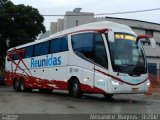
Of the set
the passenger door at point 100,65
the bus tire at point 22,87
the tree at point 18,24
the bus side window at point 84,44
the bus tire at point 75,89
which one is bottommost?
the bus tire at point 22,87

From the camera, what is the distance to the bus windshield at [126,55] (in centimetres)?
1747

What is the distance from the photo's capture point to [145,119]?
11.9m

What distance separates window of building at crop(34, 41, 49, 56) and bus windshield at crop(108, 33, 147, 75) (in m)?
6.52

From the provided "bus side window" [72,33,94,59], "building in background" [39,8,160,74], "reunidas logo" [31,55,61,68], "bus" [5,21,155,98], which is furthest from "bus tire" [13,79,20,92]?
"building in background" [39,8,160,74]

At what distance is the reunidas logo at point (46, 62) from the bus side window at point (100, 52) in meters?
3.93

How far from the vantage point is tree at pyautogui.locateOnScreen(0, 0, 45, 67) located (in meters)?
50.2

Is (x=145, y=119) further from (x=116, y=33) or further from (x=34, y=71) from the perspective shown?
(x=34, y=71)

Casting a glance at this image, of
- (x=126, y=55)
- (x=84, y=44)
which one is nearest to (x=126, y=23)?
(x=84, y=44)

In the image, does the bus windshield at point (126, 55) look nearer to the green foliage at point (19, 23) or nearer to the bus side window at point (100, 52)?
the bus side window at point (100, 52)

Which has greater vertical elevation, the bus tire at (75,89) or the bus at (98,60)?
the bus at (98,60)

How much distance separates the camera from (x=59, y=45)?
2177 cm

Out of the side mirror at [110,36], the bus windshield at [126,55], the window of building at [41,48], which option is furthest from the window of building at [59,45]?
the side mirror at [110,36]

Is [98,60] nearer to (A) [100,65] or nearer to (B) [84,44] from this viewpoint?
(A) [100,65]

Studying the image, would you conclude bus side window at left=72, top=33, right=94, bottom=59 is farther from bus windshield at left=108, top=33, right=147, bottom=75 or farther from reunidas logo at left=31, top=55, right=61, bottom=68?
reunidas logo at left=31, top=55, right=61, bottom=68
